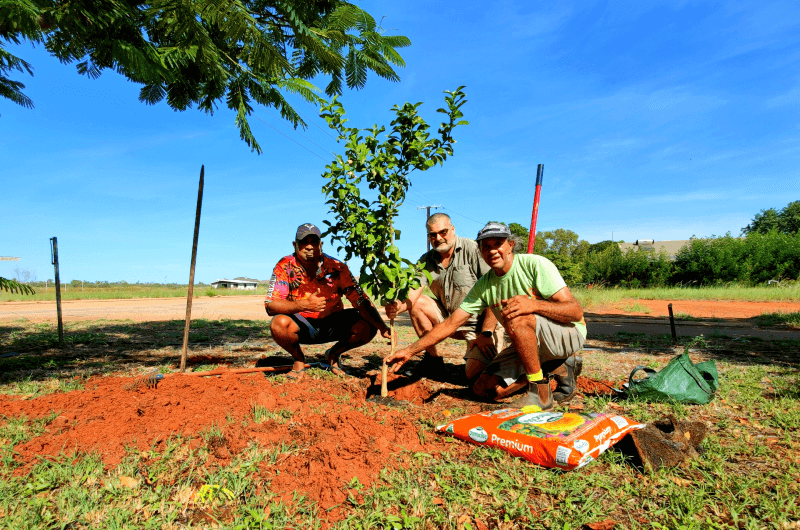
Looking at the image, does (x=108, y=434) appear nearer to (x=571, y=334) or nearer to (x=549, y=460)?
(x=549, y=460)

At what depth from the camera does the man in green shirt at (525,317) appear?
126 inches

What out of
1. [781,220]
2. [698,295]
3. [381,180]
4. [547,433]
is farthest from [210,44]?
[781,220]

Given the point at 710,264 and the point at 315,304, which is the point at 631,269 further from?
the point at 315,304

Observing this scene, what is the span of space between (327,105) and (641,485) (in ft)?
10.9

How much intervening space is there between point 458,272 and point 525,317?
Answer: 126 centimetres

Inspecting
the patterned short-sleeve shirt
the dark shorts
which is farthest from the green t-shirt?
the dark shorts

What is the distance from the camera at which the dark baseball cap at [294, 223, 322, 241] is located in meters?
4.32

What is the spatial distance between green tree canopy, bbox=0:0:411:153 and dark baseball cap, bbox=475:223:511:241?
186 centimetres

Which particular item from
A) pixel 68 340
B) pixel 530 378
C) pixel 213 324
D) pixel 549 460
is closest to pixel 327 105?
pixel 530 378

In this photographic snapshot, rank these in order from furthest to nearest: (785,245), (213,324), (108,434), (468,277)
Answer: (785,245) → (213,324) → (468,277) → (108,434)

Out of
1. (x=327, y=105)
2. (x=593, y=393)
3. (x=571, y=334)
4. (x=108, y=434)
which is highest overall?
(x=327, y=105)

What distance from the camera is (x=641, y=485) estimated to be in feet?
7.36

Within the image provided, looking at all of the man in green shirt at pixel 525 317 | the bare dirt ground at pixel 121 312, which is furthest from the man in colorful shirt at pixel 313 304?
the bare dirt ground at pixel 121 312

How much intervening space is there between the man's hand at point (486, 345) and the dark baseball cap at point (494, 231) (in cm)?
117
